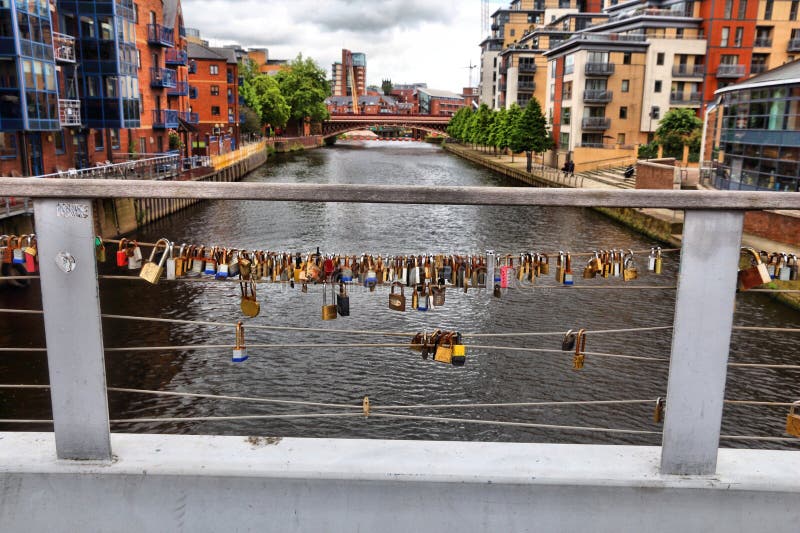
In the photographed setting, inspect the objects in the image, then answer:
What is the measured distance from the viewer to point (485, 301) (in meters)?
21.5

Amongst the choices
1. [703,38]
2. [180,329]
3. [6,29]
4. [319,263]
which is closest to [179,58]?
[6,29]

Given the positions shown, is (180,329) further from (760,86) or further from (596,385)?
(760,86)

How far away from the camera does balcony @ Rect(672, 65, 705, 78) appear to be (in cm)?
5909

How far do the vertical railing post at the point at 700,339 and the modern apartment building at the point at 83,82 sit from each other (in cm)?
3247

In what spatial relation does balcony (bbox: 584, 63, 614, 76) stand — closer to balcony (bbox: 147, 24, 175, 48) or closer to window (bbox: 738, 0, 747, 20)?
window (bbox: 738, 0, 747, 20)

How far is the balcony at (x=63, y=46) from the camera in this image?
34.2m

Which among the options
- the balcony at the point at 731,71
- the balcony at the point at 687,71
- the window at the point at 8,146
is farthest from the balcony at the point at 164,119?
the balcony at the point at 731,71

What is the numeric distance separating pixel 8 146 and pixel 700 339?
3390 cm

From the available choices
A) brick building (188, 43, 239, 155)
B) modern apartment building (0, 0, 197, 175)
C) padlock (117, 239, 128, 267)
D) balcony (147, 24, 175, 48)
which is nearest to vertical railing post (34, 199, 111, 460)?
padlock (117, 239, 128, 267)

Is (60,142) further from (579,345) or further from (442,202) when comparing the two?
(442,202)

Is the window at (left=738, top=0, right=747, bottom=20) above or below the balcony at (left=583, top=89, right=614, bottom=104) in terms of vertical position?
above

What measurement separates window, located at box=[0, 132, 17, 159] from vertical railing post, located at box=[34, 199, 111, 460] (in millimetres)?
31839

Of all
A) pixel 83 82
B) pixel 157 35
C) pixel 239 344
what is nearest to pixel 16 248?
pixel 239 344

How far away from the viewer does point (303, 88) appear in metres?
106
